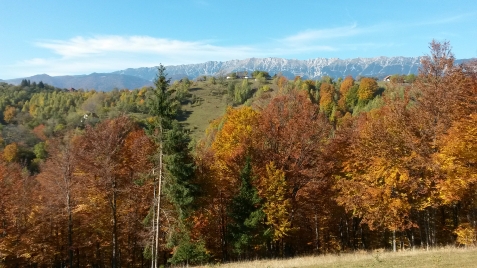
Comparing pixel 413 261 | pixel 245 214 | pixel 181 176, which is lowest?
pixel 245 214

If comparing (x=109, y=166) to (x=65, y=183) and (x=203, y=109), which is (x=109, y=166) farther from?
(x=203, y=109)

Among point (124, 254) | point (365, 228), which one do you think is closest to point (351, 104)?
point (365, 228)

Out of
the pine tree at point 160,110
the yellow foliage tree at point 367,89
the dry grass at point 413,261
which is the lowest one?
the dry grass at point 413,261

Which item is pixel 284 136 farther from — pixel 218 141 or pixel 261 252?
pixel 261 252

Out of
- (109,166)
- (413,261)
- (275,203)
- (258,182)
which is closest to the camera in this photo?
(413,261)

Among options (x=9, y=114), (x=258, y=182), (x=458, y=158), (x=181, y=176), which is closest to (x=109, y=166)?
(x=181, y=176)

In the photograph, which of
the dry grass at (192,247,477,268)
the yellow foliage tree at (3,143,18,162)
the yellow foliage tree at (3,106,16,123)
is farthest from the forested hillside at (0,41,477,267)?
the yellow foliage tree at (3,106,16,123)

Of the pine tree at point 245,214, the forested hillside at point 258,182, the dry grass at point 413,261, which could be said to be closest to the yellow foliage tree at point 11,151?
the forested hillside at point 258,182

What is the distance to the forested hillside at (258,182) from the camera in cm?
2436

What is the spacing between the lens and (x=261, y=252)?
129ft

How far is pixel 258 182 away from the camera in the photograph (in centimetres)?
3078

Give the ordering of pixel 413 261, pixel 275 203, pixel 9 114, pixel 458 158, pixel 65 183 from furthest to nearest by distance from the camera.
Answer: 1. pixel 9 114
2. pixel 65 183
3. pixel 275 203
4. pixel 458 158
5. pixel 413 261

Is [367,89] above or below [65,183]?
above

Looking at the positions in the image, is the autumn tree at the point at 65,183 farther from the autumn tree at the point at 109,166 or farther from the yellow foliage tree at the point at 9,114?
the yellow foliage tree at the point at 9,114
